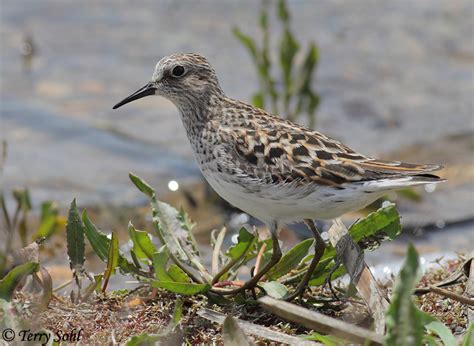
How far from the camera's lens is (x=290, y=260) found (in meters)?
5.34

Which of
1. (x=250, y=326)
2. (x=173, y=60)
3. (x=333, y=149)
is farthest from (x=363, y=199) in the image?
(x=173, y=60)

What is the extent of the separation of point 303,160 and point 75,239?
138 centimetres

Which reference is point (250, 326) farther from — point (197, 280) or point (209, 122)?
point (209, 122)

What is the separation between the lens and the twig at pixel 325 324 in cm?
402

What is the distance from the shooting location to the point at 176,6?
14469mm

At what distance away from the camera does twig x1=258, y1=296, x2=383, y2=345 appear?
4023 mm

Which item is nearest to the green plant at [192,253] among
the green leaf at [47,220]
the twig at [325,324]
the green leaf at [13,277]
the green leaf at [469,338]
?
the green leaf at [13,277]

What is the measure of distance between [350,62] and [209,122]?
298 inches

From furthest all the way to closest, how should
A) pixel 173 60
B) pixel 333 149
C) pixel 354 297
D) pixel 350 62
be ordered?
pixel 350 62
pixel 173 60
pixel 333 149
pixel 354 297

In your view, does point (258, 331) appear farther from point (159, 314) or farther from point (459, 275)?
point (459, 275)

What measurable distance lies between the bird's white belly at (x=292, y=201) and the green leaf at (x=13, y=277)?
1.23 metres

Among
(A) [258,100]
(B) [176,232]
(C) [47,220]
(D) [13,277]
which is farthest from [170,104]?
(D) [13,277]

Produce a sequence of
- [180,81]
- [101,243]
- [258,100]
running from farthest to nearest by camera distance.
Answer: [258,100]
[180,81]
[101,243]

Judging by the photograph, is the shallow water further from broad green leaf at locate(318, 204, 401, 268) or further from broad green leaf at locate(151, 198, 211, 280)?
broad green leaf at locate(151, 198, 211, 280)
